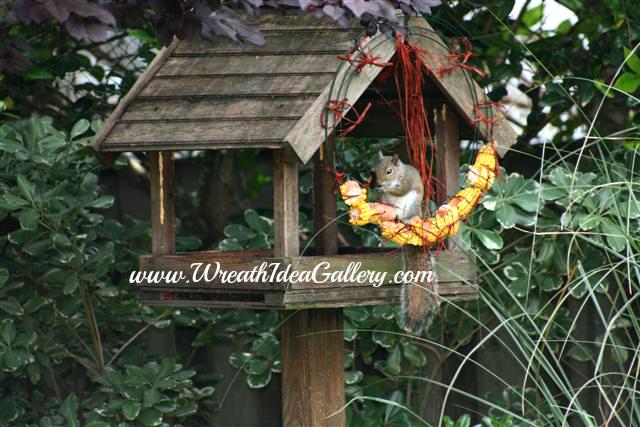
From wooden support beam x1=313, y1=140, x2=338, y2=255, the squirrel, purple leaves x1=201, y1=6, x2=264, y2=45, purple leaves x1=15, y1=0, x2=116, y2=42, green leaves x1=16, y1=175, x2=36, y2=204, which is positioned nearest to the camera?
purple leaves x1=15, y1=0, x2=116, y2=42

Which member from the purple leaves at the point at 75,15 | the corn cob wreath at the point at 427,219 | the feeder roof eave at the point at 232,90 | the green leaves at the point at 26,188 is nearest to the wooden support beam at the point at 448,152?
the corn cob wreath at the point at 427,219

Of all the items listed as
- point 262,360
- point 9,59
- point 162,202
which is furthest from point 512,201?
point 9,59

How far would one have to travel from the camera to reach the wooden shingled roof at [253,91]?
1901 mm

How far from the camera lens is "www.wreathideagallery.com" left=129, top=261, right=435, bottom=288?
6.30 ft

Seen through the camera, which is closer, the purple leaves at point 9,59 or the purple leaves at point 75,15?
the purple leaves at point 75,15

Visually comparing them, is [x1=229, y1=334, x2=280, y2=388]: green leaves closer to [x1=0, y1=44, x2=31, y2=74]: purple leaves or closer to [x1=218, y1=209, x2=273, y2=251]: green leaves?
[x1=218, y1=209, x2=273, y2=251]: green leaves

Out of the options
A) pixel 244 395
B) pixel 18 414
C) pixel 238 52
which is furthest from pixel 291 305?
pixel 244 395

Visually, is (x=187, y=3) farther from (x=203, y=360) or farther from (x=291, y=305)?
(x=203, y=360)

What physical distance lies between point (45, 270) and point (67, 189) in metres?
0.34

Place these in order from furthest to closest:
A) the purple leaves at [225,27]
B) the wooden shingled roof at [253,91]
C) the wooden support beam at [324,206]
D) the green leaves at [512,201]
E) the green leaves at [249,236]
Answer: the green leaves at [249,236] → the green leaves at [512,201] → the wooden support beam at [324,206] → the wooden shingled roof at [253,91] → the purple leaves at [225,27]

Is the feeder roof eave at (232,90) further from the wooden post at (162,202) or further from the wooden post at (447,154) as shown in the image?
the wooden post at (447,154)

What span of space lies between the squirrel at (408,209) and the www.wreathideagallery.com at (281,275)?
31 millimetres

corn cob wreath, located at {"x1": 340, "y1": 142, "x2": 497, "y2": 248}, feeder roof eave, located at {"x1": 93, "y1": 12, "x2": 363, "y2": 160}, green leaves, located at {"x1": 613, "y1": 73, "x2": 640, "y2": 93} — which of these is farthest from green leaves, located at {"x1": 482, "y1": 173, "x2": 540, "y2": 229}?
feeder roof eave, located at {"x1": 93, "y1": 12, "x2": 363, "y2": 160}

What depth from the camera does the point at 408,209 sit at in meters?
2.03
